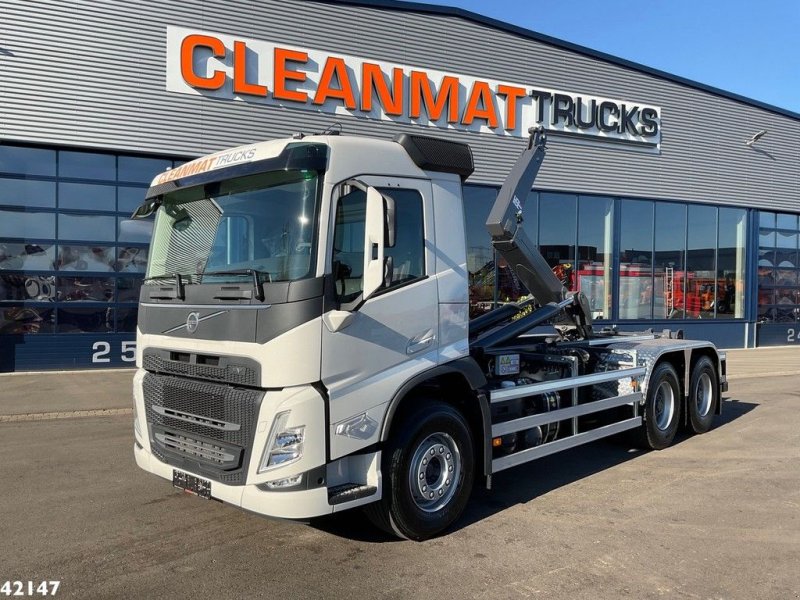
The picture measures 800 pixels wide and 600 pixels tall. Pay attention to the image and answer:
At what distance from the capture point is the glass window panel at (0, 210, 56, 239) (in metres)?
12.9

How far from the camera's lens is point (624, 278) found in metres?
19.0

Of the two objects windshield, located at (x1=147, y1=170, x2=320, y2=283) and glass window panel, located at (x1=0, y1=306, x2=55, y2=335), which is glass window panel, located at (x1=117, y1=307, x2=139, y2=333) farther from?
windshield, located at (x1=147, y1=170, x2=320, y2=283)

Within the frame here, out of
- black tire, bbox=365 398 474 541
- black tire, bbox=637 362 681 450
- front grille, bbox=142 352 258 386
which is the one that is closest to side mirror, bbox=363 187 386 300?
front grille, bbox=142 352 258 386

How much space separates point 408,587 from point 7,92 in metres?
13.0

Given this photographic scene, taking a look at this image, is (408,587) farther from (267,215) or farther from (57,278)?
(57,278)

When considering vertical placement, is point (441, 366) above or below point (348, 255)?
below

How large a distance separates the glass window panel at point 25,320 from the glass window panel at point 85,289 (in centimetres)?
46

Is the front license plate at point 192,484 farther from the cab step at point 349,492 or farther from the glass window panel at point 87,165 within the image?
the glass window panel at point 87,165

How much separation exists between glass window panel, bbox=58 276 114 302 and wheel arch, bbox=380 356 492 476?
425 inches

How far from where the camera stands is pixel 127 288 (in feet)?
44.7

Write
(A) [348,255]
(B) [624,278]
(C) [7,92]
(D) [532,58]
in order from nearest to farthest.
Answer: (A) [348,255] < (C) [7,92] < (D) [532,58] < (B) [624,278]

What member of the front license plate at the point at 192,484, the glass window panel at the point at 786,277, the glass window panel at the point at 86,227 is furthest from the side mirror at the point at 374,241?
the glass window panel at the point at 786,277

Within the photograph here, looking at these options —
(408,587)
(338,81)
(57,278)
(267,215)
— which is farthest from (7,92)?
(408,587)

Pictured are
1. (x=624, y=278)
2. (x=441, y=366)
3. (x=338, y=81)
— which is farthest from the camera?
(x=624, y=278)
